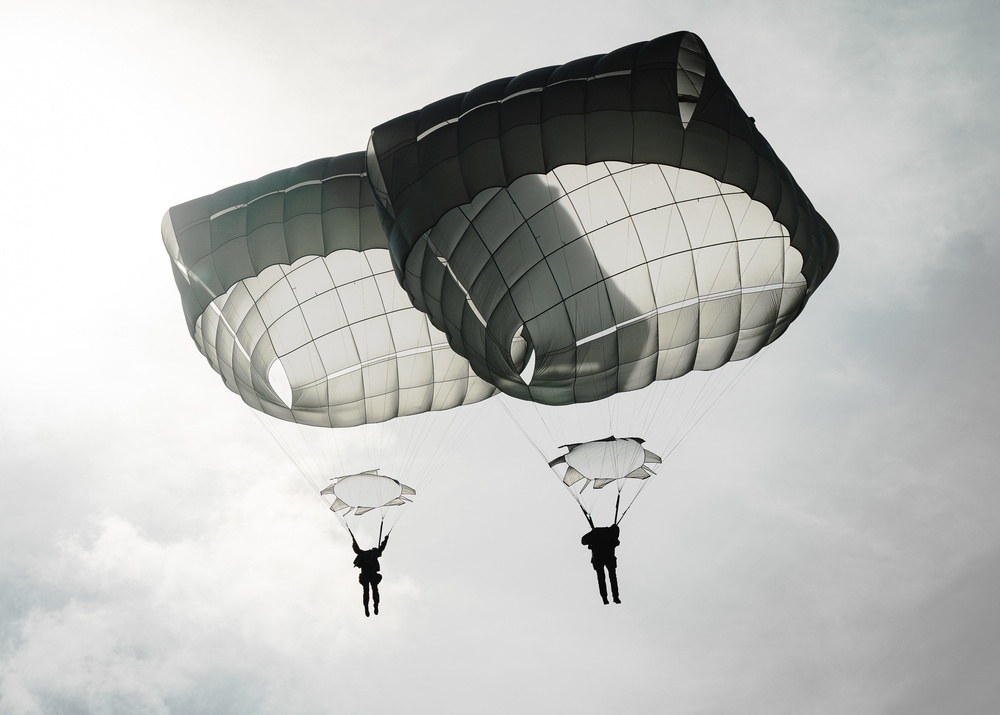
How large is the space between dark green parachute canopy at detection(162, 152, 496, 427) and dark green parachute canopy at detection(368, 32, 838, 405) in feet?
7.85

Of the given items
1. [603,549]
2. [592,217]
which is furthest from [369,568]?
[592,217]

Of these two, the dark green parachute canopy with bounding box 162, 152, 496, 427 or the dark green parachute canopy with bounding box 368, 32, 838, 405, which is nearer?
the dark green parachute canopy with bounding box 368, 32, 838, 405

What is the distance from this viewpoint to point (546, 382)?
619 inches

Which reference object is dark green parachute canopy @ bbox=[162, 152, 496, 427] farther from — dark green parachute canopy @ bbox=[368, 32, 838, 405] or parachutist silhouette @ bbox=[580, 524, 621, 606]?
parachutist silhouette @ bbox=[580, 524, 621, 606]

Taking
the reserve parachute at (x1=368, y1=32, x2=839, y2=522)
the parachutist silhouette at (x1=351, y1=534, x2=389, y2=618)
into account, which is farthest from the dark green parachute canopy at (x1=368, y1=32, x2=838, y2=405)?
the parachutist silhouette at (x1=351, y1=534, x2=389, y2=618)

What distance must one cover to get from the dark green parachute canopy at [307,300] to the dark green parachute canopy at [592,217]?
7.85ft

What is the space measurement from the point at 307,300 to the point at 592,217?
5753mm

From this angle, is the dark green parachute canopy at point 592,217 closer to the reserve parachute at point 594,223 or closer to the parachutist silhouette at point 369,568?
the reserve parachute at point 594,223

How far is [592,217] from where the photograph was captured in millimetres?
15055

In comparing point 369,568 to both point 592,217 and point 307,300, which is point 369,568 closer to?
point 307,300

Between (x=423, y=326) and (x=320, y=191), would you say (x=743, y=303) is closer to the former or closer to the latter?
(x=423, y=326)

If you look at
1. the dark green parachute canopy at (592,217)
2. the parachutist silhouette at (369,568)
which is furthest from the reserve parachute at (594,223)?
the parachutist silhouette at (369,568)

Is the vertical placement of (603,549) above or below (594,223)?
below

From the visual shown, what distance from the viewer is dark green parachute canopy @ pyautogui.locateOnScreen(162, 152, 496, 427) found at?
17.8 metres
